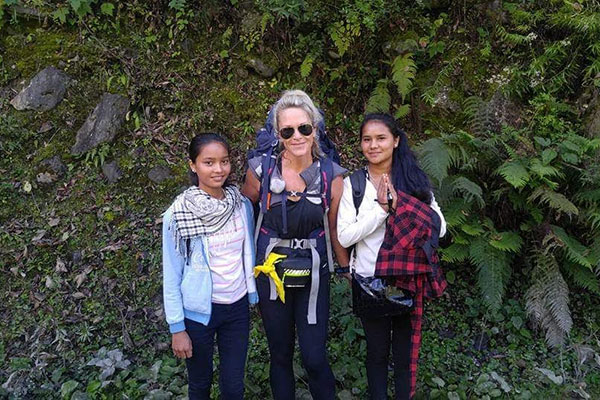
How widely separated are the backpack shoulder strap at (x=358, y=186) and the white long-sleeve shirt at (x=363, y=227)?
0.07ft

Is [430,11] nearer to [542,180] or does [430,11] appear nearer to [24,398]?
[542,180]

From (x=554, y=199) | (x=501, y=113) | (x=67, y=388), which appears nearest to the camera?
(x=67, y=388)

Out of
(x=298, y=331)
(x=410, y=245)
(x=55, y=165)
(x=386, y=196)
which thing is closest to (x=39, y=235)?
(x=55, y=165)

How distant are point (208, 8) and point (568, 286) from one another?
595 cm

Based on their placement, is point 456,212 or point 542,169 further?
point 456,212

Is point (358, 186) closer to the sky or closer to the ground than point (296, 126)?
closer to the ground

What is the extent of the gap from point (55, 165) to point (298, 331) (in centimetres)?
433

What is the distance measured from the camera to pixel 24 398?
3887 mm

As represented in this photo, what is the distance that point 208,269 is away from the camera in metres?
3.06

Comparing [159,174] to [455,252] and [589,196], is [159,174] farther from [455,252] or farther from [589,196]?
[589,196]

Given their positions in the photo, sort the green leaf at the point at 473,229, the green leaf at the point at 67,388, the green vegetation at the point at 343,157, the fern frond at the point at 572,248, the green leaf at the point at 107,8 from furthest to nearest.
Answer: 1. the green leaf at the point at 107,8
2. the green leaf at the point at 473,229
3. the fern frond at the point at 572,248
4. the green vegetation at the point at 343,157
5. the green leaf at the point at 67,388

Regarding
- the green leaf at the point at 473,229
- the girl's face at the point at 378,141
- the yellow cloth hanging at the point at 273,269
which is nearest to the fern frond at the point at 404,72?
the green leaf at the point at 473,229

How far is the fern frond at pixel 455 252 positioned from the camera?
489 cm

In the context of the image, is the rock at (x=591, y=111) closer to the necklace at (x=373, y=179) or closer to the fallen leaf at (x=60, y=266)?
the necklace at (x=373, y=179)
